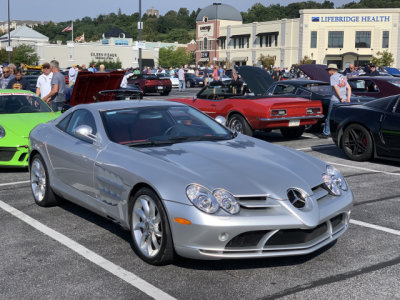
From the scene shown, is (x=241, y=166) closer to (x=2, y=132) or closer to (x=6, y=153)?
(x=6, y=153)

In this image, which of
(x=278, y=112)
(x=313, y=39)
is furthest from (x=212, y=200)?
(x=313, y=39)

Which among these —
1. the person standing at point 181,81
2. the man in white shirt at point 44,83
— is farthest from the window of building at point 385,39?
the man in white shirt at point 44,83

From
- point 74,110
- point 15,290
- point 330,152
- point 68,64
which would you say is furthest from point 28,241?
point 68,64

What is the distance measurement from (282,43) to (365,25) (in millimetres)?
12933

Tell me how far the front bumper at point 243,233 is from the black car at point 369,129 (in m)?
5.35

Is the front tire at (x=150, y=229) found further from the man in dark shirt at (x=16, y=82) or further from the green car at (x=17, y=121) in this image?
the man in dark shirt at (x=16, y=82)

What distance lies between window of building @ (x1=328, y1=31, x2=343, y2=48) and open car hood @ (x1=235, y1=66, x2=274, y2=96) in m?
74.0

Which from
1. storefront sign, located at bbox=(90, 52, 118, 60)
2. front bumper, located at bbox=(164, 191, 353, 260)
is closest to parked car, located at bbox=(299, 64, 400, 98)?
front bumper, located at bbox=(164, 191, 353, 260)

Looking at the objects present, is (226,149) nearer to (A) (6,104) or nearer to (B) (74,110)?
(B) (74,110)

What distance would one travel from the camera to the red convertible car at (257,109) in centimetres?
1156

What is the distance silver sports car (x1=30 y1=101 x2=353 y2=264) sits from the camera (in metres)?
4.14

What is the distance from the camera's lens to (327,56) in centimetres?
8519

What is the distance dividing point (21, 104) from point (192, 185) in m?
6.87

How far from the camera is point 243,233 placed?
13.4 ft
